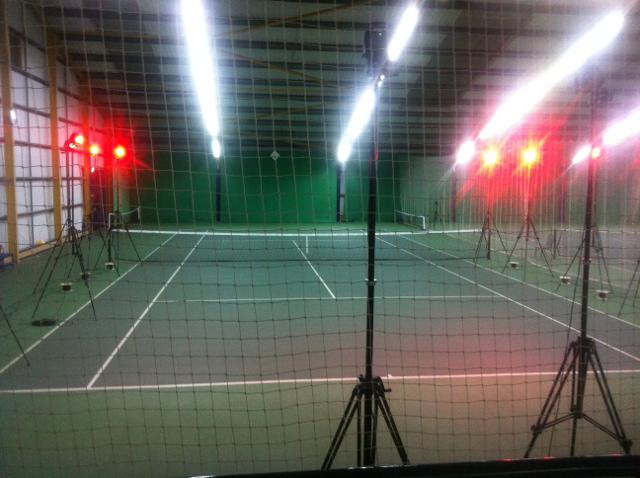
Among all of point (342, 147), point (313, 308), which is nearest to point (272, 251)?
point (313, 308)

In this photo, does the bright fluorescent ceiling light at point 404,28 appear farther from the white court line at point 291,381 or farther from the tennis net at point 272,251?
the white court line at point 291,381

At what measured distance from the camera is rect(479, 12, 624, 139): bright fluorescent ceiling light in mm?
8719

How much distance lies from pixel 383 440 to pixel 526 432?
103cm

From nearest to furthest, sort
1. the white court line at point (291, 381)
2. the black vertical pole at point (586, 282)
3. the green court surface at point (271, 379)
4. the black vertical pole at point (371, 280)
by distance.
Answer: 1. the black vertical pole at point (371, 280)
2. the black vertical pole at point (586, 282)
3. the green court surface at point (271, 379)
4. the white court line at point (291, 381)

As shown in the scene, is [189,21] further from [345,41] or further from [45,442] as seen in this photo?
[45,442]

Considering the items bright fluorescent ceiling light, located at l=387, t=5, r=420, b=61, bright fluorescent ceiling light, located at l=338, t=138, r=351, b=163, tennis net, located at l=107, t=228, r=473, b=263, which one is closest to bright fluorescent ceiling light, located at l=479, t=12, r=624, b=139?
bright fluorescent ceiling light, located at l=387, t=5, r=420, b=61

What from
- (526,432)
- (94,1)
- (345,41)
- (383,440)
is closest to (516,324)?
(526,432)

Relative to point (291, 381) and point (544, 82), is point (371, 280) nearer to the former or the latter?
point (291, 381)

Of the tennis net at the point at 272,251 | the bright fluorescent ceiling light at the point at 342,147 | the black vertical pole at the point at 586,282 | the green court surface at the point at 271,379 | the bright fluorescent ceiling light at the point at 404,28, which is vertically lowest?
the green court surface at the point at 271,379

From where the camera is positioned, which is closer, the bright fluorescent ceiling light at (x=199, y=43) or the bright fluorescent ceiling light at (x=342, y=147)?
the bright fluorescent ceiling light at (x=342, y=147)

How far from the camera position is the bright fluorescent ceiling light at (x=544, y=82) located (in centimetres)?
872

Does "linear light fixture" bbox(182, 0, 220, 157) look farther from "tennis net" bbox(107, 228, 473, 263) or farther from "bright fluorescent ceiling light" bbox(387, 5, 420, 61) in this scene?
"tennis net" bbox(107, 228, 473, 263)

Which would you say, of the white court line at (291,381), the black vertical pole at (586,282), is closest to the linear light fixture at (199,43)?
the white court line at (291,381)

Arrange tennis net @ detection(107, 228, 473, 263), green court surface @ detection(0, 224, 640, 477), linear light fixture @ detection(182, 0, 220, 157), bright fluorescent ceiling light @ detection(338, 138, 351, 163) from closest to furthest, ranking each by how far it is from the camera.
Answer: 1. green court surface @ detection(0, 224, 640, 477)
2. bright fluorescent ceiling light @ detection(338, 138, 351, 163)
3. linear light fixture @ detection(182, 0, 220, 157)
4. tennis net @ detection(107, 228, 473, 263)
